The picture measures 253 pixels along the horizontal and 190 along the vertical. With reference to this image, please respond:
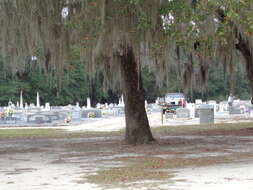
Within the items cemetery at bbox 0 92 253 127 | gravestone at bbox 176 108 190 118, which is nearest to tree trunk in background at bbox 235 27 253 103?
cemetery at bbox 0 92 253 127

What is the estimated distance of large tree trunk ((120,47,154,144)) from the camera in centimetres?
1731

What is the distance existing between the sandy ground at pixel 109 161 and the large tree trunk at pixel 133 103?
2.15 ft

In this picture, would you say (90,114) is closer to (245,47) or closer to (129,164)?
(245,47)

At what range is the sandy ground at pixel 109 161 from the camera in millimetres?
9281

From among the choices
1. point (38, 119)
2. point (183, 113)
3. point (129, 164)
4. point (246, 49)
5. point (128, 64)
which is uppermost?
point (246, 49)

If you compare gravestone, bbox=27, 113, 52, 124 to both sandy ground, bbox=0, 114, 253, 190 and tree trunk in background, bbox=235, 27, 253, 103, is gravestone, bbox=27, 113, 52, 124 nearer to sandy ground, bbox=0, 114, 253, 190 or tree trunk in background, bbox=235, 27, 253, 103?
sandy ground, bbox=0, 114, 253, 190

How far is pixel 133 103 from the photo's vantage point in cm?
1755

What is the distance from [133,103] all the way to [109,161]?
4413 mm

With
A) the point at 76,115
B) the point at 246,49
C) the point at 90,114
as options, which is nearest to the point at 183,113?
the point at 90,114

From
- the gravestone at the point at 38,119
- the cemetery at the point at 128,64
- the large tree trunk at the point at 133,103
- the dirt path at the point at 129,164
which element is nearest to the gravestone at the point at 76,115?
the gravestone at the point at 38,119

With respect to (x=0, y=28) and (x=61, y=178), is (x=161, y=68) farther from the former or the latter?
(x=61, y=178)

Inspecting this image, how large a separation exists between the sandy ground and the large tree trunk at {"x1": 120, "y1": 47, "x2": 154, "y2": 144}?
0.66m

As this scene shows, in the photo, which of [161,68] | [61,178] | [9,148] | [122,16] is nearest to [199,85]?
[161,68]

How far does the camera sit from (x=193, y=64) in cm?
2438
